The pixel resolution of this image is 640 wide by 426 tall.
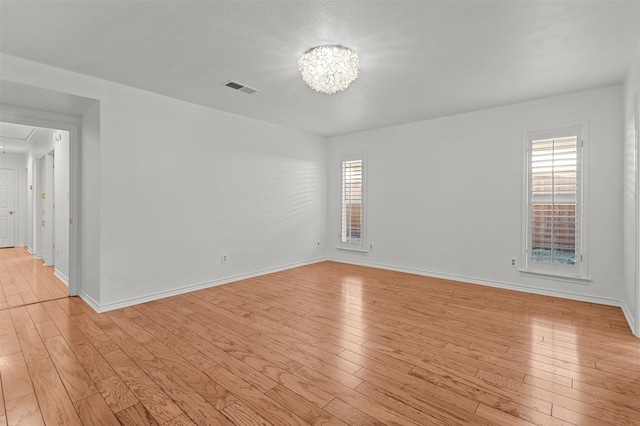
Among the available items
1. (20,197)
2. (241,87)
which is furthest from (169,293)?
(20,197)

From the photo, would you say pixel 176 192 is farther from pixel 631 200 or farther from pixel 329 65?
pixel 631 200

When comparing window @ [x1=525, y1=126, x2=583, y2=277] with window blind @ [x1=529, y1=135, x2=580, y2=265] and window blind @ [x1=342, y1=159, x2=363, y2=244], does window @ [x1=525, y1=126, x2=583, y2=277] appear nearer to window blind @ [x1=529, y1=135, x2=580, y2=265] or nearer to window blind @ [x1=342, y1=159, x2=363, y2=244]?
window blind @ [x1=529, y1=135, x2=580, y2=265]

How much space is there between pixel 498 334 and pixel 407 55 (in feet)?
8.82

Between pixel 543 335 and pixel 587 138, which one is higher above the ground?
pixel 587 138

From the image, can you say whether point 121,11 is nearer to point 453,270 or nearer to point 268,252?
point 268,252

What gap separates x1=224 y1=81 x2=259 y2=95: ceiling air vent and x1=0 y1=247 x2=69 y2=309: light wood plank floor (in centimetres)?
341

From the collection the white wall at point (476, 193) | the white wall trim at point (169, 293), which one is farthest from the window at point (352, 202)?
the white wall trim at point (169, 293)

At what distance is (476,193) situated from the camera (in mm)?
4598

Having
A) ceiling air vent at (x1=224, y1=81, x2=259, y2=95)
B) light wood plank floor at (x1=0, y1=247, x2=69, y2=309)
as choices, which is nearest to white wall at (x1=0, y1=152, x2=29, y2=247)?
light wood plank floor at (x1=0, y1=247, x2=69, y2=309)

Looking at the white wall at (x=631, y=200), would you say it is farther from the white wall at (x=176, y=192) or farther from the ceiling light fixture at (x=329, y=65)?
the white wall at (x=176, y=192)

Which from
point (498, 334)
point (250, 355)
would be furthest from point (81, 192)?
point (498, 334)

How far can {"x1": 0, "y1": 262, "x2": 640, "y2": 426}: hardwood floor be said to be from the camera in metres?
1.73

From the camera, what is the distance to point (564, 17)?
2258 mm

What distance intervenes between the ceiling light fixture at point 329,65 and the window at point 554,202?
2.89m
